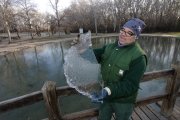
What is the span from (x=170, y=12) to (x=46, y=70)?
2986 centimetres

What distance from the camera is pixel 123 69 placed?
2002 millimetres

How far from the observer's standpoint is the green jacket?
193 centimetres

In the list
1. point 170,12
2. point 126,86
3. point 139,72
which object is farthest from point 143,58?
point 170,12

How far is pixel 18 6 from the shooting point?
118 ft

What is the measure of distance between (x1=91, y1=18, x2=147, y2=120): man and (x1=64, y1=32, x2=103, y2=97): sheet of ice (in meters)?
0.11

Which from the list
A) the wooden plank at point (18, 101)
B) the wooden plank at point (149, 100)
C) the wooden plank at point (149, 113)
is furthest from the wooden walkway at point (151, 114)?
the wooden plank at point (18, 101)

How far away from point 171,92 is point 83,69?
1.94m

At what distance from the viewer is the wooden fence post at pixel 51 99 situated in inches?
98.2

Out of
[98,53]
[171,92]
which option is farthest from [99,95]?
[171,92]

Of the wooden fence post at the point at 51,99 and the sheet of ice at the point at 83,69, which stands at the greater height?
the sheet of ice at the point at 83,69

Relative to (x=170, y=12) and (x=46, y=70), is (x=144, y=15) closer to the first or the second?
(x=170, y=12)

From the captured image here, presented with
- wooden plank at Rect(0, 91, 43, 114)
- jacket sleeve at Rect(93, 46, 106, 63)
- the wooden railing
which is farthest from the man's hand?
wooden plank at Rect(0, 91, 43, 114)

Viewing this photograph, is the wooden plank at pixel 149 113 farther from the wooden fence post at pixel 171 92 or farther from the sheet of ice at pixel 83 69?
the sheet of ice at pixel 83 69

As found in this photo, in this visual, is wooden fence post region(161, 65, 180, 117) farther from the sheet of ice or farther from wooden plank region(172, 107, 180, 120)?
the sheet of ice
